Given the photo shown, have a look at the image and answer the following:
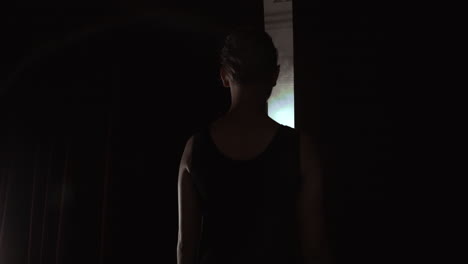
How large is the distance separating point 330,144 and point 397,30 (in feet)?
1.75

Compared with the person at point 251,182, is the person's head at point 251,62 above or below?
above

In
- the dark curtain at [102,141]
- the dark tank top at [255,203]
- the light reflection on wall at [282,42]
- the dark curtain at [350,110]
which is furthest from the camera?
the light reflection on wall at [282,42]

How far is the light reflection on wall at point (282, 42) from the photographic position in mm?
2244

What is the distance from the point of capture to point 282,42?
2.36 meters

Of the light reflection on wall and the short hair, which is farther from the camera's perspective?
the light reflection on wall

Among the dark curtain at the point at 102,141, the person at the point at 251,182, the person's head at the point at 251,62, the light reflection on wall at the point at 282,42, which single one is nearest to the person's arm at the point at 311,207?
the person at the point at 251,182

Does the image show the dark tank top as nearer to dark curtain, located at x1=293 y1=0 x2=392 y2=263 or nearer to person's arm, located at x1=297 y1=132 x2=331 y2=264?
person's arm, located at x1=297 y1=132 x2=331 y2=264

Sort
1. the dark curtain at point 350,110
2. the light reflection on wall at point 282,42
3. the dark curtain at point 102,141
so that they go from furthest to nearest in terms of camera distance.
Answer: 1. the light reflection on wall at point 282,42
2. the dark curtain at point 102,141
3. the dark curtain at point 350,110

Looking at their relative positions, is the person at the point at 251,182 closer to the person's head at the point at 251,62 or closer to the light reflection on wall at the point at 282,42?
the person's head at the point at 251,62

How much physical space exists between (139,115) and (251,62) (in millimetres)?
976

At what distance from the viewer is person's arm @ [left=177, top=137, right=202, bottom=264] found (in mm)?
847

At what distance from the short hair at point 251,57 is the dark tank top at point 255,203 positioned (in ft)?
0.50

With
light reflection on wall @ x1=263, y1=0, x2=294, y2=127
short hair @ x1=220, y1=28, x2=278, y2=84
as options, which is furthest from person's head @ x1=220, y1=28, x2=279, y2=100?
light reflection on wall @ x1=263, y1=0, x2=294, y2=127

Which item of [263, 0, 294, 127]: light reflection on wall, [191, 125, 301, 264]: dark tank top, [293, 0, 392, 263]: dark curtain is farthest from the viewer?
[263, 0, 294, 127]: light reflection on wall
